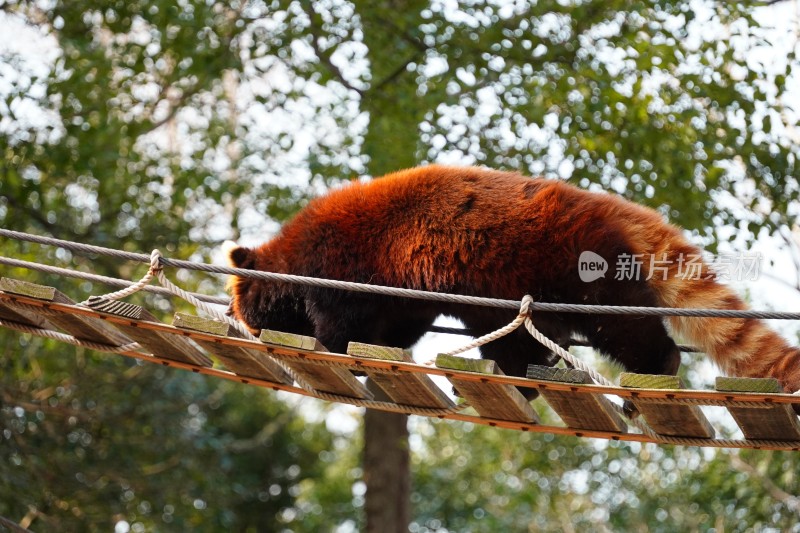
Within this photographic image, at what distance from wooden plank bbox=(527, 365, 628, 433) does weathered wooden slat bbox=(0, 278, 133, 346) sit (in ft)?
5.83

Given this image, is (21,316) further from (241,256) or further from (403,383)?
(403,383)

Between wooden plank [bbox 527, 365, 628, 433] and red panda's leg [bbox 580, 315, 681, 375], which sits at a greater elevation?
red panda's leg [bbox 580, 315, 681, 375]

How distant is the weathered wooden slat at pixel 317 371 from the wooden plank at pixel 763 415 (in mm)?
1353

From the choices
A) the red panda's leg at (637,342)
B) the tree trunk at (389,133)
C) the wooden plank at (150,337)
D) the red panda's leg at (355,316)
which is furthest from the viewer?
the tree trunk at (389,133)

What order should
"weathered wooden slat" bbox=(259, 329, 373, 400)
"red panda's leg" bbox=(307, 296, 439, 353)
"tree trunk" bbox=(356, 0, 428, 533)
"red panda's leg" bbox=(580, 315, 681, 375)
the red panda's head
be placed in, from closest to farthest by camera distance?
"weathered wooden slat" bbox=(259, 329, 373, 400) → "red panda's leg" bbox=(580, 315, 681, 375) → "red panda's leg" bbox=(307, 296, 439, 353) → the red panda's head → "tree trunk" bbox=(356, 0, 428, 533)

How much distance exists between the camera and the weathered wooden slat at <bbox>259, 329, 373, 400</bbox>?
3258 millimetres

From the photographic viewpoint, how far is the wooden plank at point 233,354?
3357mm

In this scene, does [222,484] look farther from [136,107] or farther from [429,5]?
[429,5]

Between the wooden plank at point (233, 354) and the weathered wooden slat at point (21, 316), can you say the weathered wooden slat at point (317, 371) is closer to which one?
the wooden plank at point (233, 354)

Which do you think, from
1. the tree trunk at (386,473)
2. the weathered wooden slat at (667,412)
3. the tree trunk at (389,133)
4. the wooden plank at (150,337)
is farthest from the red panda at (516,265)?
the tree trunk at (386,473)

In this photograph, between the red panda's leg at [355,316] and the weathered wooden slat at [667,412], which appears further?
the red panda's leg at [355,316]

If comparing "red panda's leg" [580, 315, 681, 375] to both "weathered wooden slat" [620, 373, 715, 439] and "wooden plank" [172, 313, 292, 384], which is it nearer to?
"weathered wooden slat" [620, 373, 715, 439]

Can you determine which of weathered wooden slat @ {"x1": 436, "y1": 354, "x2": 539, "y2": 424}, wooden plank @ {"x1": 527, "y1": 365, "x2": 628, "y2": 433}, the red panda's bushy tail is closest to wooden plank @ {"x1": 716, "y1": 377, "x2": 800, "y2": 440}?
the red panda's bushy tail

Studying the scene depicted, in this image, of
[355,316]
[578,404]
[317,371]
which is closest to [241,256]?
[355,316]
